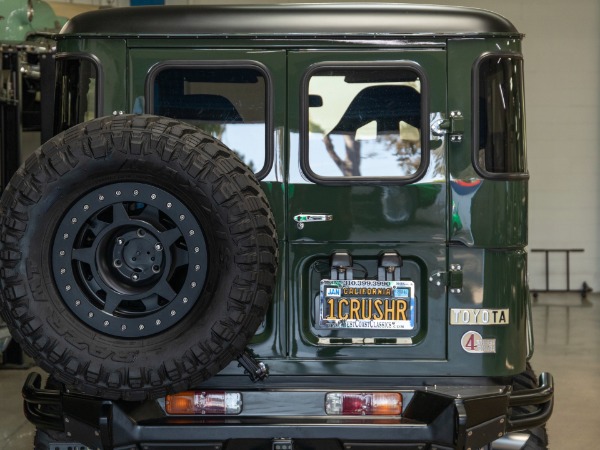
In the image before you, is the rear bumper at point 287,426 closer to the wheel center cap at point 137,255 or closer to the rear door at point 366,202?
the rear door at point 366,202

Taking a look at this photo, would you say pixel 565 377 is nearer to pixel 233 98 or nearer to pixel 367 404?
pixel 367 404

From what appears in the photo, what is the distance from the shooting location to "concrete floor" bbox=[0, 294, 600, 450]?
6.48 metres

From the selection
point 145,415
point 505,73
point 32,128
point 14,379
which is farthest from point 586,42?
point 145,415

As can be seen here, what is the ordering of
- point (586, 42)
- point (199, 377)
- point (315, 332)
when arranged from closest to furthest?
point (199, 377) → point (315, 332) → point (586, 42)

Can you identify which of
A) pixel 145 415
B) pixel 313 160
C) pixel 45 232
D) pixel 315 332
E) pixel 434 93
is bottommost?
pixel 145 415

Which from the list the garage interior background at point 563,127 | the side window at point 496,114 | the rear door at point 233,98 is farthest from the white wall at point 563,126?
the rear door at point 233,98

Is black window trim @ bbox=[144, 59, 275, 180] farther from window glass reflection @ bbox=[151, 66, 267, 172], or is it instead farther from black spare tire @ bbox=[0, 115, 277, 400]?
black spare tire @ bbox=[0, 115, 277, 400]

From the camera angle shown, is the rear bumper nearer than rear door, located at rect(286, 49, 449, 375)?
Yes

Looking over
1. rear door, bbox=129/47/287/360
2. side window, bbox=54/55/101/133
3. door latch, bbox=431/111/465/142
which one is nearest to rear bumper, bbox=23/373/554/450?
rear door, bbox=129/47/287/360

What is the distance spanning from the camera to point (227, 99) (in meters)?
4.28

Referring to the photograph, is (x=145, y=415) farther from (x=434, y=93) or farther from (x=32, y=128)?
(x=32, y=128)

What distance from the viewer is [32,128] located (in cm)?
943

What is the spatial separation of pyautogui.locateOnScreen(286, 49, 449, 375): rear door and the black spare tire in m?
0.51

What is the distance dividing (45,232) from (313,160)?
115cm
